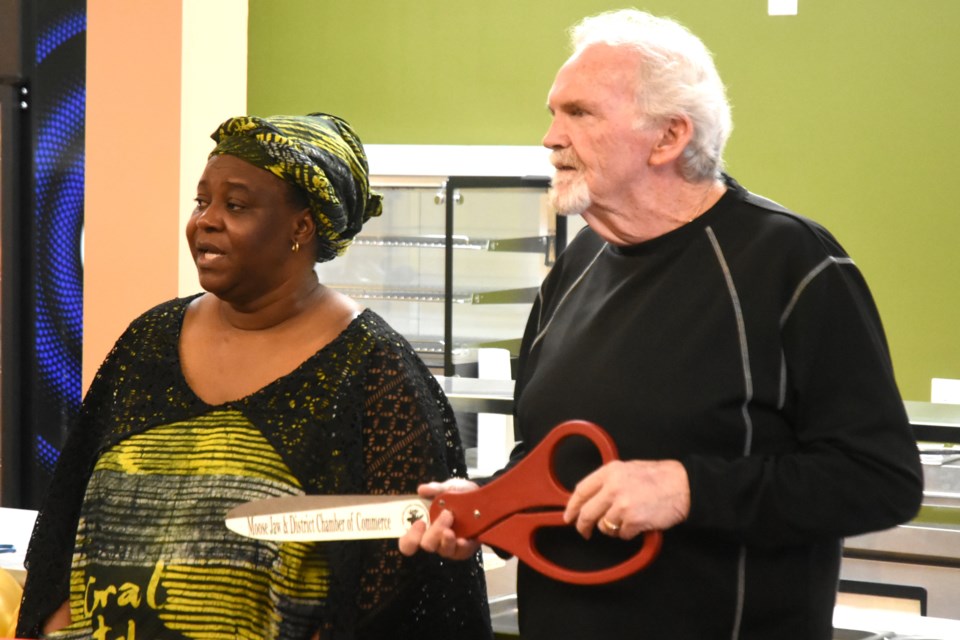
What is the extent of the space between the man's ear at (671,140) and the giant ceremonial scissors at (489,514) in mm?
312

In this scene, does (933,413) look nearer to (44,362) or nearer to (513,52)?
(44,362)

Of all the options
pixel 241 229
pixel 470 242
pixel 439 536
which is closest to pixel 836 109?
pixel 470 242

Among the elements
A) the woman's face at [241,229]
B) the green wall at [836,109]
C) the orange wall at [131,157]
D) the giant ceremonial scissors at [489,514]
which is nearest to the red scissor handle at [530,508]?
the giant ceremonial scissors at [489,514]

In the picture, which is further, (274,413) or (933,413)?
(933,413)

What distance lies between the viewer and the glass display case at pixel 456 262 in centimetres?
490

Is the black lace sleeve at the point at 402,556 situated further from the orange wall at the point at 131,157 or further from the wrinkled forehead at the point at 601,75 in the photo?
the orange wall at the point at 131,157

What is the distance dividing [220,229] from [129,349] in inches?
11.0

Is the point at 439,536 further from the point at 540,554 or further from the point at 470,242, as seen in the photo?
the point at 470,242

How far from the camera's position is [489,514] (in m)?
1.26

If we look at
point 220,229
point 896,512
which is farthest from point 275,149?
point 896,512

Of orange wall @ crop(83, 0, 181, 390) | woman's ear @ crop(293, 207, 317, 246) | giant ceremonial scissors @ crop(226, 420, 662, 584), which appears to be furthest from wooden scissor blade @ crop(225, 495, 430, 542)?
orange wall @ crop(83, 0, 181, 390)

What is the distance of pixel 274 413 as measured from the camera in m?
1.61

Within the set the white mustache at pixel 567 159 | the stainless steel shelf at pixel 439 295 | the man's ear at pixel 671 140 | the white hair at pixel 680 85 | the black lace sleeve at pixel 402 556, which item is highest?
the white hair at pixel 680 85

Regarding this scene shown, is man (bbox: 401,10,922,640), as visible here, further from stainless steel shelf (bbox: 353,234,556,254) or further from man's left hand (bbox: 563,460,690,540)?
stainless steel shelf (bbox: 353,234,556,254)
